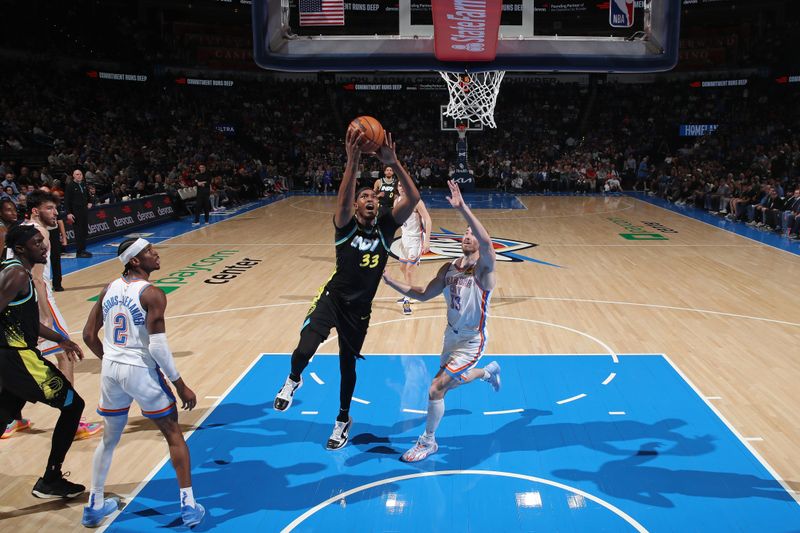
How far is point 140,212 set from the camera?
18.2 metres

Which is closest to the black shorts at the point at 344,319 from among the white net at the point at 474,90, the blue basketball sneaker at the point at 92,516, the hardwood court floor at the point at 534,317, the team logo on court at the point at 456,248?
the hardwood court floor at the point at 534,317

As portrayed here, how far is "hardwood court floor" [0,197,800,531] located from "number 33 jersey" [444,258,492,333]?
90.9 inches

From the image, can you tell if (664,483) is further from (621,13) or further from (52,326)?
(621,13)

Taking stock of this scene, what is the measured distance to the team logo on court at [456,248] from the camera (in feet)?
44.5

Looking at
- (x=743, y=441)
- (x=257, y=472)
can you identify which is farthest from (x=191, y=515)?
(x=743, y=441)

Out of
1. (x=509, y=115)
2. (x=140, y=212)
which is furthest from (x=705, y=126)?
(x=140, y=212)

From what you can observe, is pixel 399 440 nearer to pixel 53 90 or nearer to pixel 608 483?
pixel 608 483

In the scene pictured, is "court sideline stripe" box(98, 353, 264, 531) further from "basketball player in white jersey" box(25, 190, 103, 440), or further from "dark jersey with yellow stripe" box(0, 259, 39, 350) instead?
"dark jersey with yellow stripe" box(0, 259, 39, 350)

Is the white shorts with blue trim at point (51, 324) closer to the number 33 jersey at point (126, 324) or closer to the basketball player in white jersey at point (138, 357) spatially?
the basketball player in white jersey at point (138, 357)

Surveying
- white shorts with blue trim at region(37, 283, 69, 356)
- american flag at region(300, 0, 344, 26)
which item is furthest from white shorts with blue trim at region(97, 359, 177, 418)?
american flag at region(300, 0, 344, 26)

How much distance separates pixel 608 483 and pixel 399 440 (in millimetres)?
1617

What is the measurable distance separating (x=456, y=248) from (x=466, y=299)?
31.8 ft

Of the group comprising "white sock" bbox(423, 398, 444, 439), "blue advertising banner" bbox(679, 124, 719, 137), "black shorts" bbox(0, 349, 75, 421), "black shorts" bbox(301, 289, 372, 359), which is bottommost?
"white sock" bbox(423, 398, 444, 439)

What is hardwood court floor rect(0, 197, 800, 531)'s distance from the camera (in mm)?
5480
